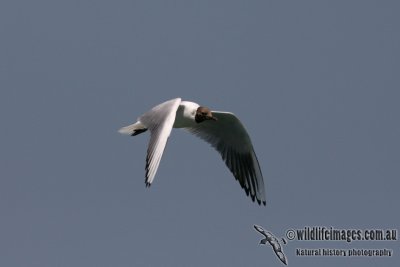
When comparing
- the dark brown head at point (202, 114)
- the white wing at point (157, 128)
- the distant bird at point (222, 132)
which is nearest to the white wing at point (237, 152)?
the distant bird at point (222, 132)

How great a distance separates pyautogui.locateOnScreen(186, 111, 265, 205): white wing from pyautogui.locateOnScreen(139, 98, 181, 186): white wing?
5.51 ft

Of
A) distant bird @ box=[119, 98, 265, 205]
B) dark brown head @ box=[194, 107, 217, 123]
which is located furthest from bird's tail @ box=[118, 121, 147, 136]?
dark brown head @ box=[194, 107, 217, 123]

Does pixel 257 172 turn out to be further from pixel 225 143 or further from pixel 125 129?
pixel 125 129

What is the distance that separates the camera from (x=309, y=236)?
571 inches

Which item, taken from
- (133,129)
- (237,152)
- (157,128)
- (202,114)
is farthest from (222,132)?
(157,128)

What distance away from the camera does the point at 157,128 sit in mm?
12273

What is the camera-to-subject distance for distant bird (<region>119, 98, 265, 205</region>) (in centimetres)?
1316

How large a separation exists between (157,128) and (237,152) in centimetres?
274

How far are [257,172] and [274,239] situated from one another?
3.64 ft

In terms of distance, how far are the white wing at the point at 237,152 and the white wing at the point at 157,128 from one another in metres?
1.68

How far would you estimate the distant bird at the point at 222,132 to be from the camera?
1316 centimetres

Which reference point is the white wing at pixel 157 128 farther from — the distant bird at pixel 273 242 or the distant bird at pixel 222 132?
the distant bird at pixel 273 242

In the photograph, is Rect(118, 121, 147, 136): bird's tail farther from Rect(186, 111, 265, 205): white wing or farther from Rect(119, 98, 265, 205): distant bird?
Rect(186, 111, 265, 205): white wing

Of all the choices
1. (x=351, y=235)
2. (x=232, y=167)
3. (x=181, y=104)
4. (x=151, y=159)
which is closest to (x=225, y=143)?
(x=232, y=167)
